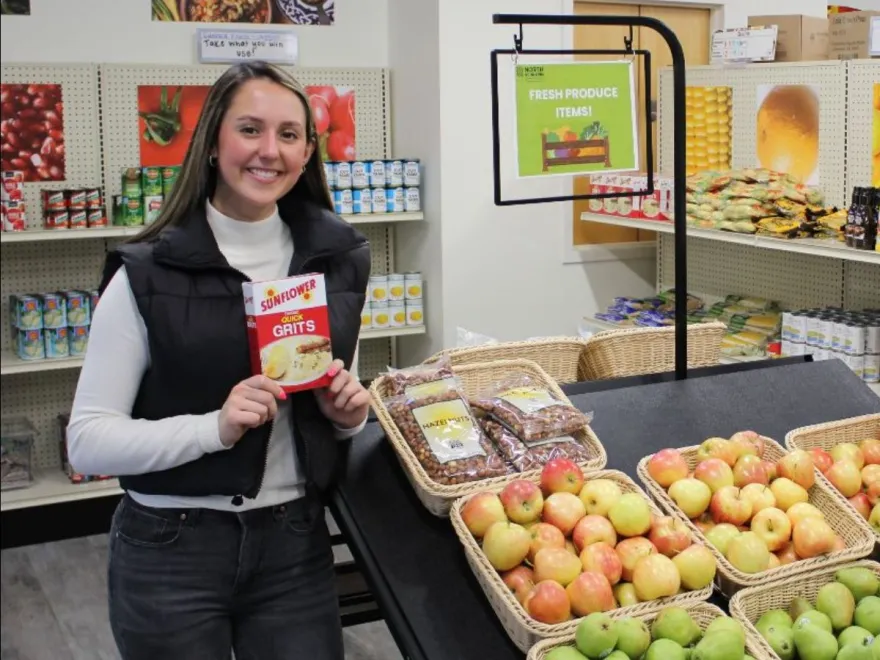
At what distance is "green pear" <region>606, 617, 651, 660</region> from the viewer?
5.10 feet

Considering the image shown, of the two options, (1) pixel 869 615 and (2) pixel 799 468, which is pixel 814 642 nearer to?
(1) pixel 869 615

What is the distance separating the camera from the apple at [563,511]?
1.78 m

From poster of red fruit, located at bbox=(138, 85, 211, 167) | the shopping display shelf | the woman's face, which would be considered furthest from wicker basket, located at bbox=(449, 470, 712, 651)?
poster of red fruit, located at bbox=(138, 85, 211, 167)

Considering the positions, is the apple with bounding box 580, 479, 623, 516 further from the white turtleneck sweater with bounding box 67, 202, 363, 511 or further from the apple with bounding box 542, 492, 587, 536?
the white turtleneck sweater with bounding box 67, 202, 363, 511

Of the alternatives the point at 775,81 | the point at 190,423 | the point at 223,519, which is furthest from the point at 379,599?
the point at 775,81

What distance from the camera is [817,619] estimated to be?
1700 mm

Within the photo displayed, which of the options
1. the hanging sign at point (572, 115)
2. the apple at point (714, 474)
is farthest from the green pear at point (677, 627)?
the hanging sign at point (572, 115)

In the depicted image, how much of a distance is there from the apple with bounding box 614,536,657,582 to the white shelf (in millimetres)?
3470

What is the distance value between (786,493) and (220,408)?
3.32 ft

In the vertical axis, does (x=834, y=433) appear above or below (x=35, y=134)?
below

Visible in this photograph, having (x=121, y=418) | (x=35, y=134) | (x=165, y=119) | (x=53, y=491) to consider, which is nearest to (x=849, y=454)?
(x=121, y=418)

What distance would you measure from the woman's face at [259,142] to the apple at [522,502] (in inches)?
24.9

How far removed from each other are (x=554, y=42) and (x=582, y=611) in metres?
4.10

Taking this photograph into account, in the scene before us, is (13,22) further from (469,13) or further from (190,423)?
(190,423)
